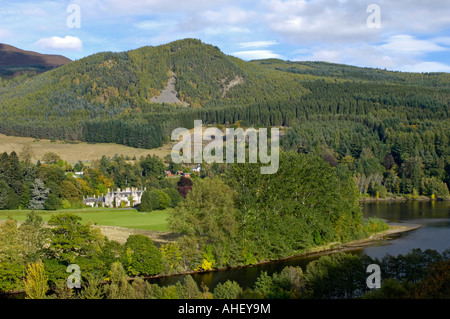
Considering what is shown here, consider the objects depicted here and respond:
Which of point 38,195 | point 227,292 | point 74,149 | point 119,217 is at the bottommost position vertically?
point 119,217

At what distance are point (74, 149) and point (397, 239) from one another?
367 feet

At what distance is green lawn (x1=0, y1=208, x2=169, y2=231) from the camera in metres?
65.7

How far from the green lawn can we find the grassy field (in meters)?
58.7

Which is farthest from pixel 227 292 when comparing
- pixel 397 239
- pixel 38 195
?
pixel 38 195

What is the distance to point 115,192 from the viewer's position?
322 feet

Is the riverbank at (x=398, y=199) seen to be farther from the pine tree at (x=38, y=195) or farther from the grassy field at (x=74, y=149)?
the pine tree at (x=38, y=195)

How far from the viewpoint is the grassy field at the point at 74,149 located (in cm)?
13900

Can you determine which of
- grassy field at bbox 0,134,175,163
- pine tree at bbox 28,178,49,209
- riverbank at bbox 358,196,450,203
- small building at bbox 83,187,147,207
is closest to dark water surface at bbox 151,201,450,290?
riverbank at bbox 358,196,450,203

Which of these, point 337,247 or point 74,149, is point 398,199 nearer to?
point 337,247

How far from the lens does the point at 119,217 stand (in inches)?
2916

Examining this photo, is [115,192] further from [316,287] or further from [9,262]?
[316,287]

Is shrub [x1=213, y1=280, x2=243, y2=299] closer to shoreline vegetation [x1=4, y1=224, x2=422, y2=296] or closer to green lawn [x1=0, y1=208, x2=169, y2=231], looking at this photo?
shoreline vegetation [x1=4, y1=224, x2=422, y2=296]

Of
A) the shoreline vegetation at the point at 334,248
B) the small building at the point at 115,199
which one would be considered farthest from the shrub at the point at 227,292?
the small building at the point at 115,199

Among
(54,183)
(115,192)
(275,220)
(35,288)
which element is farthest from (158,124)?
(35,288)
